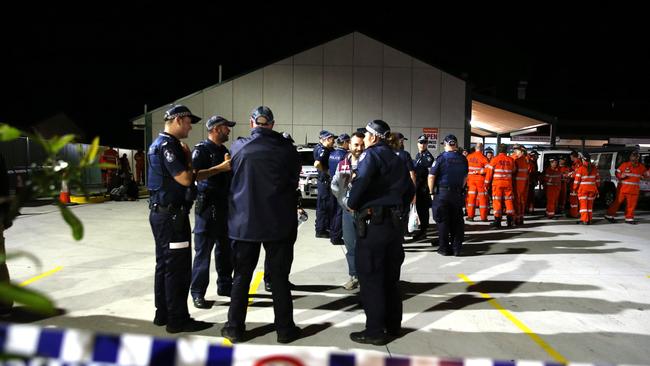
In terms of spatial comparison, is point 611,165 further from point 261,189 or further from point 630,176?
point 261,189

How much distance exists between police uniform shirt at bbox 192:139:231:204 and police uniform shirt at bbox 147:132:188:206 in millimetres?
665

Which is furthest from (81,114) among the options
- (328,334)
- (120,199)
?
(328,334)

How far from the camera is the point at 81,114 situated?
6184 cm

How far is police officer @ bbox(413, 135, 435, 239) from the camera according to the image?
30.2 ft

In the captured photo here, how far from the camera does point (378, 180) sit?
3928 mm

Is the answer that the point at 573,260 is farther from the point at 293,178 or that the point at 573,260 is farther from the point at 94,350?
the point at 94,350

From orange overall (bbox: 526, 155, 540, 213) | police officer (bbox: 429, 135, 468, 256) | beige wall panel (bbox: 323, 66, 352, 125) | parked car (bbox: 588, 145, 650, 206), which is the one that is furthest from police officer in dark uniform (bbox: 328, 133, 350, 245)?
parked car (bbox: 588, 145, 650, 206)

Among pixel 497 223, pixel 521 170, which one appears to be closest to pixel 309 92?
pixel 521 170

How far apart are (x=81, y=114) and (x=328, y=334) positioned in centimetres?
6775

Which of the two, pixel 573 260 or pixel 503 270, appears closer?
pixel 503 270

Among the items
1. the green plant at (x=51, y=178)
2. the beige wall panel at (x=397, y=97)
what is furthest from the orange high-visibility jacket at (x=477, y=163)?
the green plant at (x=51, y=178)

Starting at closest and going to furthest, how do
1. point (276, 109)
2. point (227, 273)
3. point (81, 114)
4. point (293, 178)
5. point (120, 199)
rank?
point (293, 178) → point (227, 273) → point (120, 199) → point (276, 109) → point (81, 114)

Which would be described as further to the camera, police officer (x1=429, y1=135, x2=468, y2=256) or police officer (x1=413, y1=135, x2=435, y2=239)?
police officer (x1=413, y1=135, x2=435, y2=239)

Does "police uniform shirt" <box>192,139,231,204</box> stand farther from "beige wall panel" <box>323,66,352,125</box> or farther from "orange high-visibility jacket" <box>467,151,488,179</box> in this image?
"beige wall panel" <box>323,66,352,125</box>
